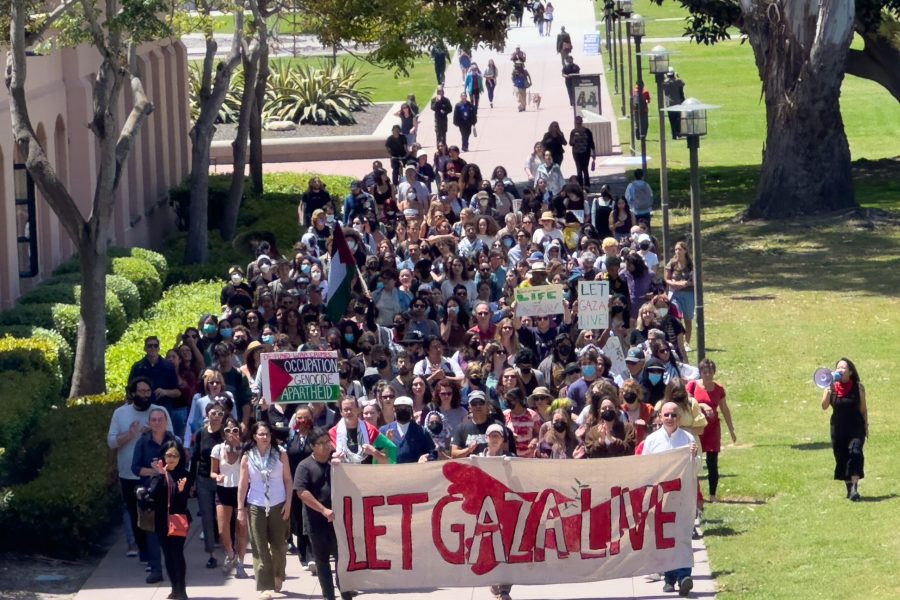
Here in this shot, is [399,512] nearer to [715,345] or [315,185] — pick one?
[715,345]

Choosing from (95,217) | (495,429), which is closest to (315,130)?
(95,217)

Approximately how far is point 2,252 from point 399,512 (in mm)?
12346

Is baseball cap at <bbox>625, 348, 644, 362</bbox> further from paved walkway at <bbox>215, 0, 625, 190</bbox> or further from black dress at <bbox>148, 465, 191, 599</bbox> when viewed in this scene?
paved walkway at <bbox>215, 0, 625, 190</bbox>

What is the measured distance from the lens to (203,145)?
28.7 metres

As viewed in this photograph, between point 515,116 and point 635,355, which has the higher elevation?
point 515,116

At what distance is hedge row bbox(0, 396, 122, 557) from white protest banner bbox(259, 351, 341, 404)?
1829 millimetres

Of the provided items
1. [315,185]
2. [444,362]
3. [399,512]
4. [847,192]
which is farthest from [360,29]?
[399,512]

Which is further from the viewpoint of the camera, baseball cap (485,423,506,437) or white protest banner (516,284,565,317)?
white protest banner (516,284,565,317)

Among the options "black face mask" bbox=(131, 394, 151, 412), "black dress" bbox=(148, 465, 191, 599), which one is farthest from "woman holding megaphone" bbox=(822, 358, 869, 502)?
"black face mask" bbox=(131, 394, 151, 412)

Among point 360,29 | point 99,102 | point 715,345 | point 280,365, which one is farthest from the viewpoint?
point 360,29

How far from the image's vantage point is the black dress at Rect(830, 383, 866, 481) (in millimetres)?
15312

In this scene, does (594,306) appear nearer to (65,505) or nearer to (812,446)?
(812,446)

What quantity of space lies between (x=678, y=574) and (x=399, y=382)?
13.4ft

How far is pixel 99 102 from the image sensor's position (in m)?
18.9
